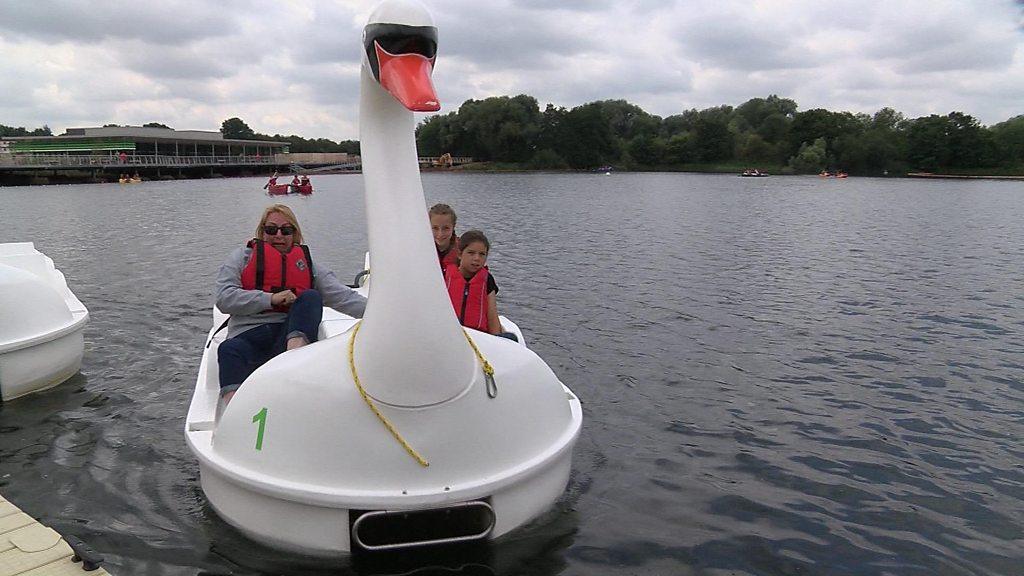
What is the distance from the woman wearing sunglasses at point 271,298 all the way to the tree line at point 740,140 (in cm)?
9024

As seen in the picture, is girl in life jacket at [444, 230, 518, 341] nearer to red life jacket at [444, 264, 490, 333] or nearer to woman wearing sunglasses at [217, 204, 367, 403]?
red life jacket at [444, 264, 490, 333]

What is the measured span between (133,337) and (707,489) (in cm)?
759

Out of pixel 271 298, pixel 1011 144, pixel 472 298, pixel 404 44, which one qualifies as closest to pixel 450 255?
pixel 472 298

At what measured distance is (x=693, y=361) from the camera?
8789 mm

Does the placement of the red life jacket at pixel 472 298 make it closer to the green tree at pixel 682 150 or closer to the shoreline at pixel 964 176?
the shoreline at pixel 964 176

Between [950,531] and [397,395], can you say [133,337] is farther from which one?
[950,531]

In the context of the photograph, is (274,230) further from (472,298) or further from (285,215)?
(472,298)

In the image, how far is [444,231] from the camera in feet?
21.6

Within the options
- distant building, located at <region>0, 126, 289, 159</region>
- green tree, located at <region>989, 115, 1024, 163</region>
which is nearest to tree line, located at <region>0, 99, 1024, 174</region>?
green tree, located at <region>989, 115, 1024, 163</region>

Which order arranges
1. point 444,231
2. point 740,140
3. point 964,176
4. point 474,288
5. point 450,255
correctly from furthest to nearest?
point 740,140
point 964,176
point 444,231
point 450,255
point 474,288

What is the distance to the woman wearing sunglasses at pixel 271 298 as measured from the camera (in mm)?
4809

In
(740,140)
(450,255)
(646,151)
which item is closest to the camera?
(450,255)

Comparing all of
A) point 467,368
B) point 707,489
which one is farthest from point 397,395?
point 707,489

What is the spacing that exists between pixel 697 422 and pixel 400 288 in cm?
421
